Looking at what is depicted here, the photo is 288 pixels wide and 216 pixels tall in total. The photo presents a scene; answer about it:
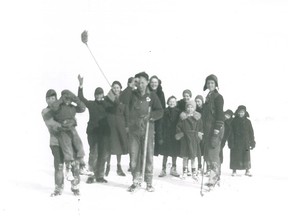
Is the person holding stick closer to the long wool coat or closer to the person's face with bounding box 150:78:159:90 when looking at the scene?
the person's face with bounding box 150:78:159:90

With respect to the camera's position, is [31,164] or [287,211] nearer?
[287,211]

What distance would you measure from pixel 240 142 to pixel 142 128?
4.50 metres

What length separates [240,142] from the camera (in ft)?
40.9

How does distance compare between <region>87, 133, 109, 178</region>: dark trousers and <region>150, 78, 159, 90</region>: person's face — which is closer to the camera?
<region>87, 133, 109, 178</region>: dark trousers

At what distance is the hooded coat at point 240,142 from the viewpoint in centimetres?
1228

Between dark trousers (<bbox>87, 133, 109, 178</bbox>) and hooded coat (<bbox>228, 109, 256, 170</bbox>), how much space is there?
398cm

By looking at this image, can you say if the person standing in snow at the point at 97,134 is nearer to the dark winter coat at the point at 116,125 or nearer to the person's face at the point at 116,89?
the dark winter coat at the point at 116,125

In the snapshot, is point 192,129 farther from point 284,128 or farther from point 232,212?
point 284,128

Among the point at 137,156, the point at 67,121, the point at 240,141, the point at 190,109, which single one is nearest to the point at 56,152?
the point at 67,121

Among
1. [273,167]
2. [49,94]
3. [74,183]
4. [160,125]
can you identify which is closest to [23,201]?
[74,183]

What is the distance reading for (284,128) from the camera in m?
30.3

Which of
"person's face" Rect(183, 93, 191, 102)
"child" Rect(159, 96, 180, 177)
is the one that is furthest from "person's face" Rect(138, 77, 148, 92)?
"child" Rect(159, 96, 180, 177)

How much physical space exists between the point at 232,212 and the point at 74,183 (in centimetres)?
294

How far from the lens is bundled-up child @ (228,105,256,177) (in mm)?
12281
